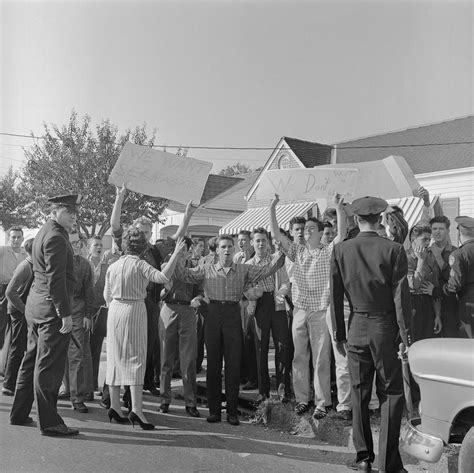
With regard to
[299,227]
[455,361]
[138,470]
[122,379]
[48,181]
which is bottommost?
[138,470]

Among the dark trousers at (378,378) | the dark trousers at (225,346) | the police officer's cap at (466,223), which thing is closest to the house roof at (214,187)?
the dark trousers at (225,346)

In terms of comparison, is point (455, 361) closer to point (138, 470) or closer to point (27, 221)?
point (138, 470)

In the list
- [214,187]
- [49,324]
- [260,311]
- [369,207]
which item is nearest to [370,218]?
[369,207]

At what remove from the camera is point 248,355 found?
8.02 meters

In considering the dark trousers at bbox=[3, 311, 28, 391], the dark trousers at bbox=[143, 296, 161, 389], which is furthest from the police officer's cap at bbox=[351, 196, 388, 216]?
the dark trousers at bbox=[3, 311, 28, 391]

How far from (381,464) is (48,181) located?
82.4 ft

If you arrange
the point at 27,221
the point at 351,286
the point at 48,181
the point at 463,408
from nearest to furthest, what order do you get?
the point at 463,408 → the point at 351,286 → the point at 48,181 → the point at 27,221

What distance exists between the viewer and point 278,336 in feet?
22.4

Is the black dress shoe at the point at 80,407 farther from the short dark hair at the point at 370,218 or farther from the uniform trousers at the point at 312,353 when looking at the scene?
the short dark hair at the point at 370,218

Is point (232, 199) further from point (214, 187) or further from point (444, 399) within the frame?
point (444, 399)

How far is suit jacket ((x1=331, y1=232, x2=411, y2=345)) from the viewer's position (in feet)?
14.4

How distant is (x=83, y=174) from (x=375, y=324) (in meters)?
24.4

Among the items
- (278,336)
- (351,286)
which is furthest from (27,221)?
(351,286)

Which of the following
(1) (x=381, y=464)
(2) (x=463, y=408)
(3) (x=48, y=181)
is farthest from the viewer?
(3) (x=48, y=181)
